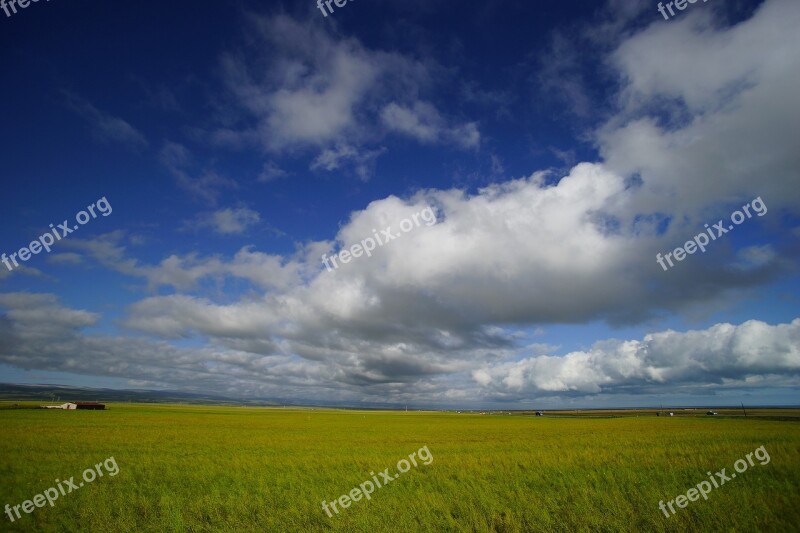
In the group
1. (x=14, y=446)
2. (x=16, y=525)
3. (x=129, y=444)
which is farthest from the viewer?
(x=129, y=444)

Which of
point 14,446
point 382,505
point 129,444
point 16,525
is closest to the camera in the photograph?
point 16,525

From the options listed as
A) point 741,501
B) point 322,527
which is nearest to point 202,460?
point 322,527

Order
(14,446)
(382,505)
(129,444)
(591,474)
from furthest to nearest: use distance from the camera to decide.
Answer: (129,444), (14,446), (591,474), (382,505)

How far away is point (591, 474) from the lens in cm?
1794

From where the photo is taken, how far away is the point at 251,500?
14703 mm

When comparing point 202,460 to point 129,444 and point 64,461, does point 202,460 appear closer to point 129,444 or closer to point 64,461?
point 64,461

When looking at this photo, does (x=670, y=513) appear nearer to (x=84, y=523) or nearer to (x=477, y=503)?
(x=477, y=503)

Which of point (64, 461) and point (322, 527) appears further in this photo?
point (64, 461)

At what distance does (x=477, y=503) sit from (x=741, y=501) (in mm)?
8389

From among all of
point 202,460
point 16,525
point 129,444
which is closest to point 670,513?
point 16,525

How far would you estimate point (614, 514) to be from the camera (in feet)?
41.5

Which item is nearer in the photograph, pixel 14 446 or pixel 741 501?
pixel 741 501

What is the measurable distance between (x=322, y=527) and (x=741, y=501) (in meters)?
13.4

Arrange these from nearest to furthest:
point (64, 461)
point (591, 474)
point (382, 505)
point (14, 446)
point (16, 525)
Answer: point (16, 525) → point (382, 505) → point (591, 474) → point (64, 461) → point (14, 446)
